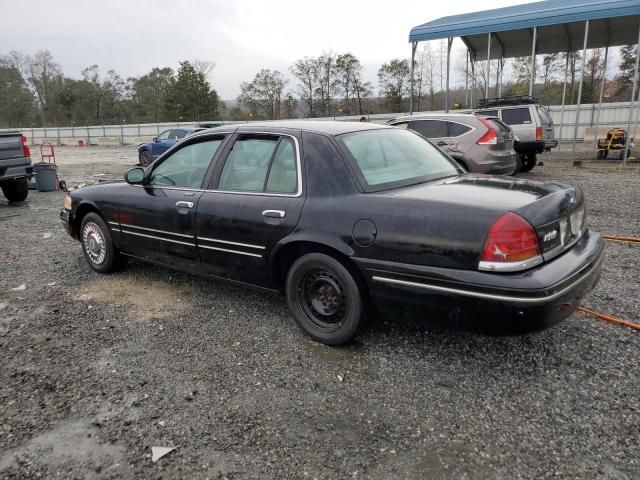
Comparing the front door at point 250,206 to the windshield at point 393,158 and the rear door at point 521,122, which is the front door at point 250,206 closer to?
the windshield at point 393,158

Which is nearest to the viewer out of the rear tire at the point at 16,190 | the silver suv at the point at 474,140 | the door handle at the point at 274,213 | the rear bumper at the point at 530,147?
the door handle at the point at 274,213

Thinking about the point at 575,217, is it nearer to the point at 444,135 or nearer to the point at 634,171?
the point at 444,135

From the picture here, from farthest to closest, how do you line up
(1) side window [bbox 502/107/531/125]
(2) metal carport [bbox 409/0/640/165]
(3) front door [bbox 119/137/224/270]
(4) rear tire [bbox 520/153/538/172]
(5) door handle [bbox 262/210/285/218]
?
1. (2) metal carport [bbox 409/0/640/165]
2. (4) rear tire [bbox 520/153/538/172]
3. (1) side window [bbox 502/107/531/125]
4. (3) front door [bbox 119/137/224/270]
5. (5) door handle [bbox 262/210/285/218]

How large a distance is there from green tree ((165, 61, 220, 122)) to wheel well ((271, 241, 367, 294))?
54.8 meters

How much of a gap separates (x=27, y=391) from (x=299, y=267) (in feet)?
6.15

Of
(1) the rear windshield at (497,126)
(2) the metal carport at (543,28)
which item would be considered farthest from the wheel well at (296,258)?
(2) the metal carport at (543,28)

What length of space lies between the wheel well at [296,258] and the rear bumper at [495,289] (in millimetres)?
132

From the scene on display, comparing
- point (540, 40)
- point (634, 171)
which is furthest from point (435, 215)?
point (540, 40)

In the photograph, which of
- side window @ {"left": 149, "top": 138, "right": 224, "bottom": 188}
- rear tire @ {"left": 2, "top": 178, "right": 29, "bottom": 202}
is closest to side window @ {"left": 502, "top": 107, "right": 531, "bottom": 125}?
side window @ {"left": 149, "top": 138, "right": 224, "bottom": 188}

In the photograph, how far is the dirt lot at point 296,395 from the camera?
2.30 m

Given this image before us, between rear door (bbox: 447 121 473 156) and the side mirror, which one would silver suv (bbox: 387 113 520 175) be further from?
the side mirror

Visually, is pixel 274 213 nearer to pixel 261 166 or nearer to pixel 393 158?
pixel 261 166

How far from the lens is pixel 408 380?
2977 mm

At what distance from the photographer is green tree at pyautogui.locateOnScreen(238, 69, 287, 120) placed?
1991 inches
